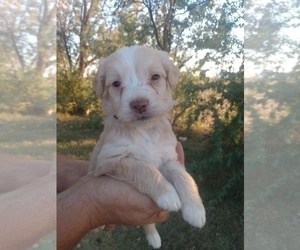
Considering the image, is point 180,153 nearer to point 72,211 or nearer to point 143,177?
point 143,177

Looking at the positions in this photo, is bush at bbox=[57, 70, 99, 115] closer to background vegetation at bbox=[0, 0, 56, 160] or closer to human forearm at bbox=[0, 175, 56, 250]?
background vegetation at bbox=[0, 0, 56, 160]

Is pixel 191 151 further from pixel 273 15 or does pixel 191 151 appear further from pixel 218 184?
pixel 273 15

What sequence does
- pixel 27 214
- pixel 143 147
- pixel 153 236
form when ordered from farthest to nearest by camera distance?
pixel 153 236 → pixel 143 147 → pixel 27 214

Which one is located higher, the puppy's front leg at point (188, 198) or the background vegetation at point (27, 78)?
the background vegetation at point (27, 78)

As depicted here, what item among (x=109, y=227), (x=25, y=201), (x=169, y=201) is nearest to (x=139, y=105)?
(x=169, y=201)

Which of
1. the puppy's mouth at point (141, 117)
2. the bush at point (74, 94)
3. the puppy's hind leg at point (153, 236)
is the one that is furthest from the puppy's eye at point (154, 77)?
the puppy's hind leg at point (153, 236)

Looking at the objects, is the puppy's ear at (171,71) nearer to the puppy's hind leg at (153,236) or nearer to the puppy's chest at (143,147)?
the puppy's chest at (143,147)

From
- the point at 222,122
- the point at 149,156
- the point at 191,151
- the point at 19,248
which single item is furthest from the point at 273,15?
the point at 19,248
